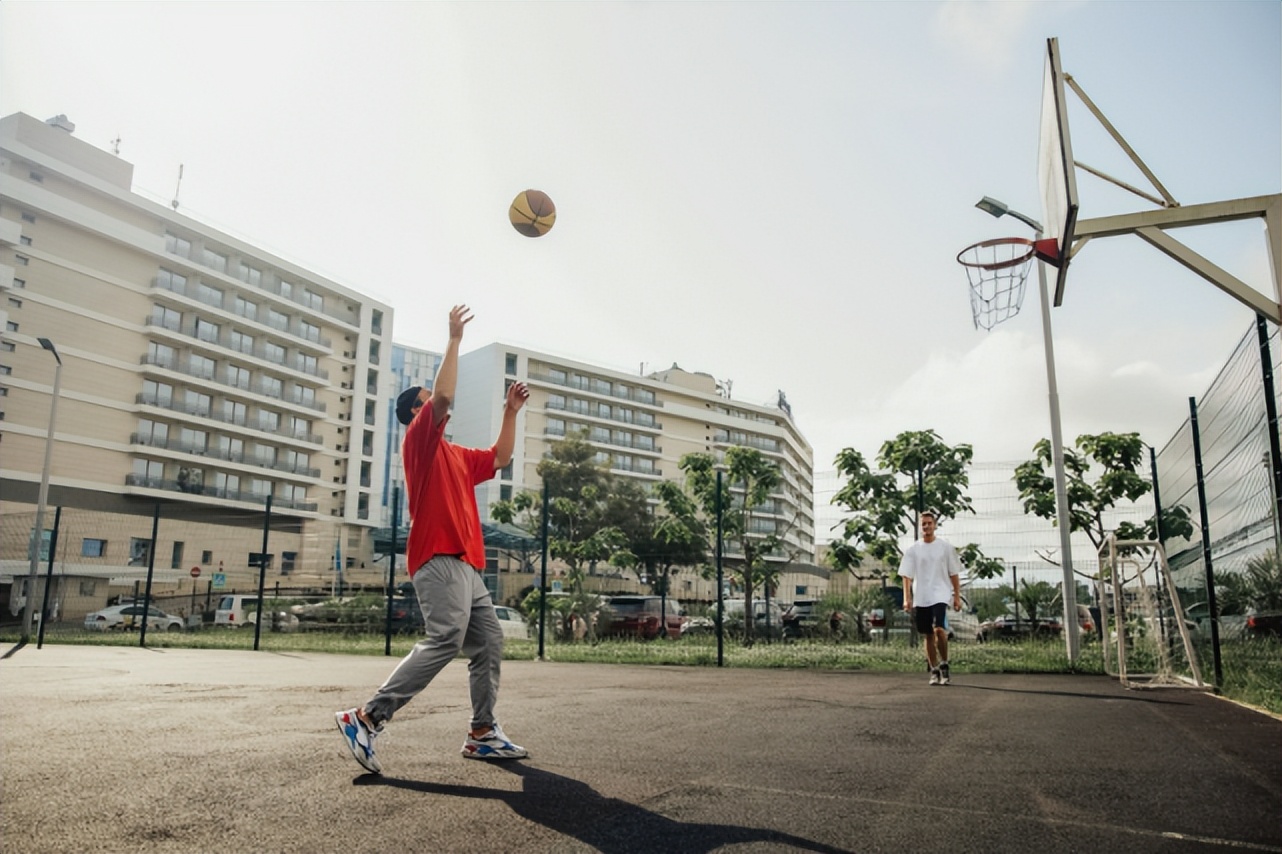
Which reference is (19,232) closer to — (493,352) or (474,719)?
(493,352)

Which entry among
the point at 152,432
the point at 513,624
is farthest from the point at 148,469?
the point at 513,624

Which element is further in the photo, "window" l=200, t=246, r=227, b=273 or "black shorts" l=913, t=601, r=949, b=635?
"window" l=200, t=246, r=227, b=273

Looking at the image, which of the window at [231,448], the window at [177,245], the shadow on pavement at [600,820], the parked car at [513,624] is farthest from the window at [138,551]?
the window at [177,245]

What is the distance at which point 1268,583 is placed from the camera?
7.09 metres

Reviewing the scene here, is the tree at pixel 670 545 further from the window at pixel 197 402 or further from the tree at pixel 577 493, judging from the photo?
the window at pixel 197 402

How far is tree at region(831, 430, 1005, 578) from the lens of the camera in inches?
573

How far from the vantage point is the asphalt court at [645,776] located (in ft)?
8.93

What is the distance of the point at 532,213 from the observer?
6812 millimetres

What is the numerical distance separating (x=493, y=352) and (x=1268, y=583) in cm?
6781

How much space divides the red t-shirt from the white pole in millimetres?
9368

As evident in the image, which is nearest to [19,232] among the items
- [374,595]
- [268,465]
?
[268,465]

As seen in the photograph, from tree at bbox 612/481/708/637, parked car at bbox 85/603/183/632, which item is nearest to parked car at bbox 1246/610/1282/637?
tree at bbox 612/481/708/637

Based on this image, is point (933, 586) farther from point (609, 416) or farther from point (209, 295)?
point (609, 416)

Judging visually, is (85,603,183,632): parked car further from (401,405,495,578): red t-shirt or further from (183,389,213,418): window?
(183,389,213,418): window
